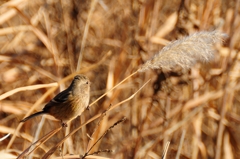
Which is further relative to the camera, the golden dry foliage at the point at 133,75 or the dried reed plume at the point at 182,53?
the golden dry foliage at the point at 133,75

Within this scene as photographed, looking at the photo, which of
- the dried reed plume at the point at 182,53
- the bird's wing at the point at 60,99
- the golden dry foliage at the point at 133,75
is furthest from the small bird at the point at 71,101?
the dried reed plume at the point at 182,53

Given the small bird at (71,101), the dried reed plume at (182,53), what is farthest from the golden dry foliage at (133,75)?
the dried reed plume at (182,53)

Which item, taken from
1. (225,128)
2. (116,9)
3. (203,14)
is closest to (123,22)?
(116,9)

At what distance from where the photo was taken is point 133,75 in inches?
109

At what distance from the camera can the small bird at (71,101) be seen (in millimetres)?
2174

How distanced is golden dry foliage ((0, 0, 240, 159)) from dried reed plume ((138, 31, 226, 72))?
Answer: 862 millimetres

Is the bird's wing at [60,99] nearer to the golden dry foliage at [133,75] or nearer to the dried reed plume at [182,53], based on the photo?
the golden dry foliage at [133,75]

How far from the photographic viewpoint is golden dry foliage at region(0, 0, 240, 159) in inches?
97.6

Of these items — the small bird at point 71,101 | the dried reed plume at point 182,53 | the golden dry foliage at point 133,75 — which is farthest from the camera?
the golden dry foliage at point 133,75

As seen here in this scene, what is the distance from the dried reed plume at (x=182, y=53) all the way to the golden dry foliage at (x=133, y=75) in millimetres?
862

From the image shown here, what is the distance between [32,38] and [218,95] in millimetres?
1618

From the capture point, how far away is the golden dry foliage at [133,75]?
248 centimetres

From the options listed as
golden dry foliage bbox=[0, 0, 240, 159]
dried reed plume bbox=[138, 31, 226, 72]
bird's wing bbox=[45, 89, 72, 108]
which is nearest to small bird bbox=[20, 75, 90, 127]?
bird's wing bbox=[45, 89, 72, 108]

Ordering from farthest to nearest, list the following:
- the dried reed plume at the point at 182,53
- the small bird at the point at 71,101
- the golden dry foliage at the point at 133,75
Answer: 1. the golden dry foliage at the point at 133,75
2. the small bird at the point at 71,101
3. the dried reed plume at the point at 182,53
